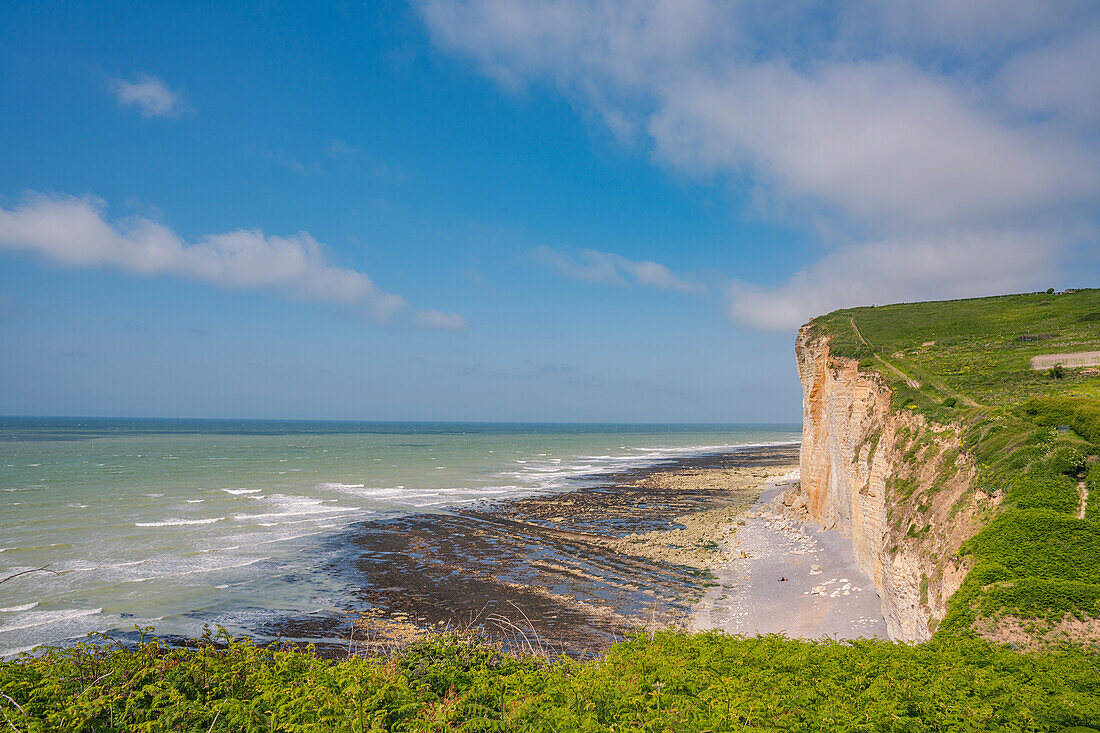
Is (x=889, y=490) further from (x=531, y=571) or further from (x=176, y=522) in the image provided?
(x=176, y=522)

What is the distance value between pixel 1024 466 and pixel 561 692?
482 inches

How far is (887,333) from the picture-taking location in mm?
33750

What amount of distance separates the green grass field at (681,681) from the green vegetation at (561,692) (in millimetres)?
24

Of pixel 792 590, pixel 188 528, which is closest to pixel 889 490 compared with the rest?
pixel 792 590

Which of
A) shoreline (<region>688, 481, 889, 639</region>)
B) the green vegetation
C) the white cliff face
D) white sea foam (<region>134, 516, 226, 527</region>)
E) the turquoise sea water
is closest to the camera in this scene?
the green vegetation

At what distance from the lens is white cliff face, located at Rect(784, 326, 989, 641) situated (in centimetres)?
1316

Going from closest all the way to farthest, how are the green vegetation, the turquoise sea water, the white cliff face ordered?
the green vegetation, the white cliff face, the turquoise sea water

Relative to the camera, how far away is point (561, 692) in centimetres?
681

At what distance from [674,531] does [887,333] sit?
1760cm

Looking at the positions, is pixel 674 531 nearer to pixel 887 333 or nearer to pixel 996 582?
pixel 887 333

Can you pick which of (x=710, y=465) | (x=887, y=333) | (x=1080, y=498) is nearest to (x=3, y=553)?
(x=1080, y=498)

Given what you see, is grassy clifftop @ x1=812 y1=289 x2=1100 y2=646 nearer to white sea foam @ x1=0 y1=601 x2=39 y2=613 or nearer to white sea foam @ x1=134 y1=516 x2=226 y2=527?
white sea foam @ x1=0 y1=601 x2=39 y2=613

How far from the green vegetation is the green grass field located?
0.02 meters

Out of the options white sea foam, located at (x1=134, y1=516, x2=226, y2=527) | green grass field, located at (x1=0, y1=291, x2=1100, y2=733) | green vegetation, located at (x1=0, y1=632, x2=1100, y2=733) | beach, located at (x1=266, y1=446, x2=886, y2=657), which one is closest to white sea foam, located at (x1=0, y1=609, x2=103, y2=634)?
beach, located at (x1=266, y1=446, x2=886, y2=657)
